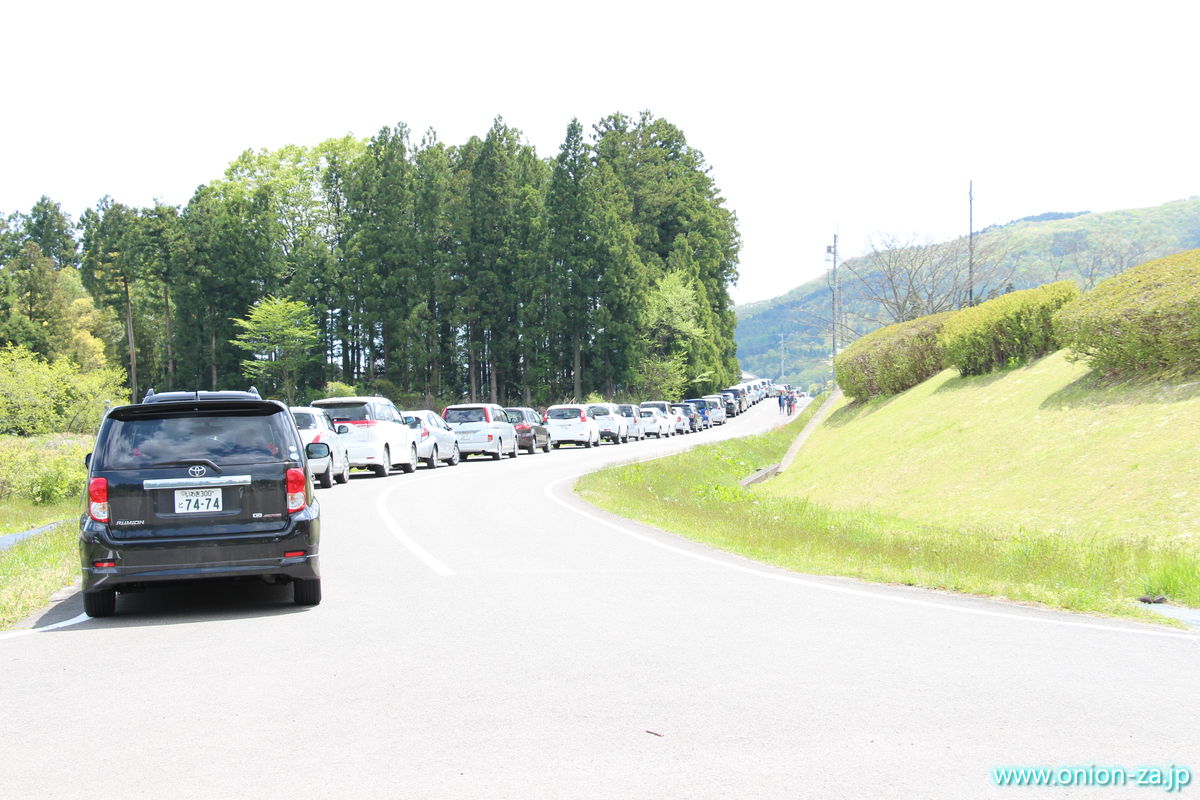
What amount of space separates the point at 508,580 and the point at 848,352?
81.4ft

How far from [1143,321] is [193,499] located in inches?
608

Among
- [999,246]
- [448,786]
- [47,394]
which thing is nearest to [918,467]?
[448,786]

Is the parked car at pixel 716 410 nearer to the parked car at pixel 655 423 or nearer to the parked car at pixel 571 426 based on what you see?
the parked car at pixel 655 423

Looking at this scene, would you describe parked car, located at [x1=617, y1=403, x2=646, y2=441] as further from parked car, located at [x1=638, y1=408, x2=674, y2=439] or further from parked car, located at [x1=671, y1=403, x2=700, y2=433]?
parked car, located at [x1=671, y1=403, x2=700, y2=433]

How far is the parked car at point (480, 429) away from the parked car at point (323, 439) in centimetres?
949

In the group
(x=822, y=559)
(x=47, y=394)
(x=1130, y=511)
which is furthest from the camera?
(x=47, y=394)

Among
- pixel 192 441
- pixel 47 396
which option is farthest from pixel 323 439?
pixel 47 396

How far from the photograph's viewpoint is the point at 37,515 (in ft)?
85.8

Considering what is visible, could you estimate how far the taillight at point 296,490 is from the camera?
8578 millimetres

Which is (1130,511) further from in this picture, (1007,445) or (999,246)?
(999,246)

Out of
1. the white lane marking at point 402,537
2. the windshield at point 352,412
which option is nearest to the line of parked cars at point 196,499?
the white lane marking at point 402,537

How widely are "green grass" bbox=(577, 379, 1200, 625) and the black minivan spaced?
5.43 m

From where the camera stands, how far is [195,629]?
26.3ft

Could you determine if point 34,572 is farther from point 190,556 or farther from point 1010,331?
point 1010,331
